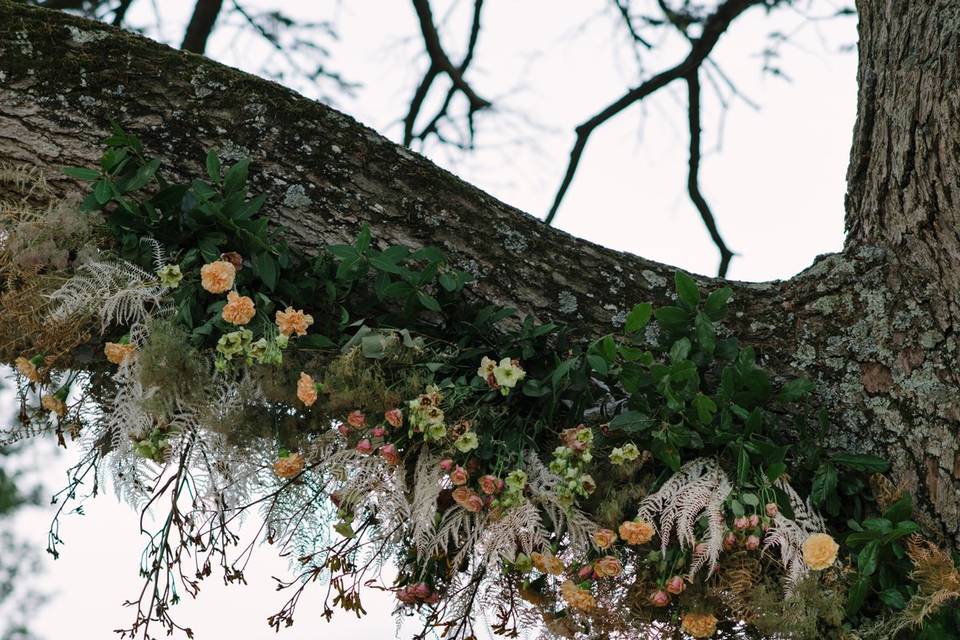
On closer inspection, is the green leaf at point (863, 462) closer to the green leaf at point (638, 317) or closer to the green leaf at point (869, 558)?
the green leaf at point (869, 558)

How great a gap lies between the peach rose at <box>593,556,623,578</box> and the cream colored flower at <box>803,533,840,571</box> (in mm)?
252

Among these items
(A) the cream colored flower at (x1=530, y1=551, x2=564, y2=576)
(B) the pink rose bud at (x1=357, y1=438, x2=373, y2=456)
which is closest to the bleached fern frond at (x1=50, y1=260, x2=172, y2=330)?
(B) the pink rose bud at (x1=357, y1=438, x2=373, y2=456)

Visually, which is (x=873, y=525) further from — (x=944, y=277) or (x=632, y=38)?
(x=632, y=38)

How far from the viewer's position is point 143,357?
4.29 ft

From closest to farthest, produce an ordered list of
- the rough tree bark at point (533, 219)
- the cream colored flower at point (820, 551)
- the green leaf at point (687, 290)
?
the cream colored flower at point (820, 551), the green leaf at point (687, 290), the rough tree bark at point (533, 219)

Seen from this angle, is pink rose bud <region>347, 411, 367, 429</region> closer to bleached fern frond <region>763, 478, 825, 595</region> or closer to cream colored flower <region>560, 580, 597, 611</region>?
cream colored flower <region>560, 580, 597, 611</region>

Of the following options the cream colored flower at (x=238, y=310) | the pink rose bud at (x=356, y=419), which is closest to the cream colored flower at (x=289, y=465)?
the pink rose bud at (x=356, y=419)

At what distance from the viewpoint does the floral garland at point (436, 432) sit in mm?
1275

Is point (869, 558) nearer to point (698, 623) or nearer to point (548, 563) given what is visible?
point (698, 623)

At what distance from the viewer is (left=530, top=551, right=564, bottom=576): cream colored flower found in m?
1.28

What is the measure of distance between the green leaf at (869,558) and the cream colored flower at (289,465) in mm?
797

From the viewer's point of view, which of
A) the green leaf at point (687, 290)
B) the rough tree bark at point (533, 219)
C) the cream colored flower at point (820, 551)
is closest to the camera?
the cream colored flower at point (820, 551)

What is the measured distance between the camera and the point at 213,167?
4.54 feet

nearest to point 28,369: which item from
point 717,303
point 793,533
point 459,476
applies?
point 459,476
